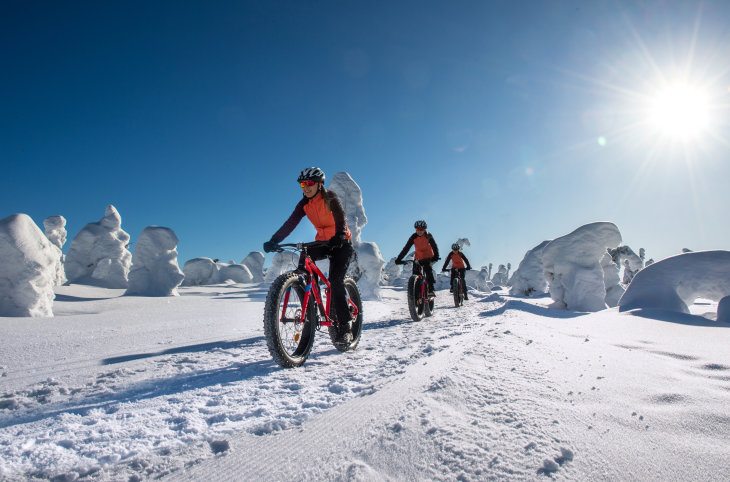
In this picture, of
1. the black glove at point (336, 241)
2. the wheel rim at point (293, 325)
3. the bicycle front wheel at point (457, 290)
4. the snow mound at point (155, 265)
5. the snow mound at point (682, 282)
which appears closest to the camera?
the wheel rim at point (293, 325)

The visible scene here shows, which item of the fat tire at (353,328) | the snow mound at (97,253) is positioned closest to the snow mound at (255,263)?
the snow mound at (97,253)

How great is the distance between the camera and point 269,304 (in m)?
2.90

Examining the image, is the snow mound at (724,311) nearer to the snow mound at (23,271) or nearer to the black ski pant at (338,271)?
the black ski pant at (338,271)

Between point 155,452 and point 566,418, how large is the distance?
70.8 inches

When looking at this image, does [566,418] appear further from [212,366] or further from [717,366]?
[212,366]

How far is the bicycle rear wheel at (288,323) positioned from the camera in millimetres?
2836

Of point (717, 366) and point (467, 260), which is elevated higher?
point (467, 260)

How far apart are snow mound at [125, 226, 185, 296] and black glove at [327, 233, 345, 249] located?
1951cm

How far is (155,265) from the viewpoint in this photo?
1989 cm

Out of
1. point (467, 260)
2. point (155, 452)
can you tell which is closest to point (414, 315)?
point (467, 260)

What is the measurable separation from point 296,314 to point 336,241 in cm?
88

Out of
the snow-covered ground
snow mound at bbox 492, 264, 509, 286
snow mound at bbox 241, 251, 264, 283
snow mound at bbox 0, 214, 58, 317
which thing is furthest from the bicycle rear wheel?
snow mound at bbox 492, 264, 509, 286

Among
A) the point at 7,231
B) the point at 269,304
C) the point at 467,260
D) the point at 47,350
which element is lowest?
the point at 47,350

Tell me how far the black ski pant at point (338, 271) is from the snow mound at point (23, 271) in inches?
398
